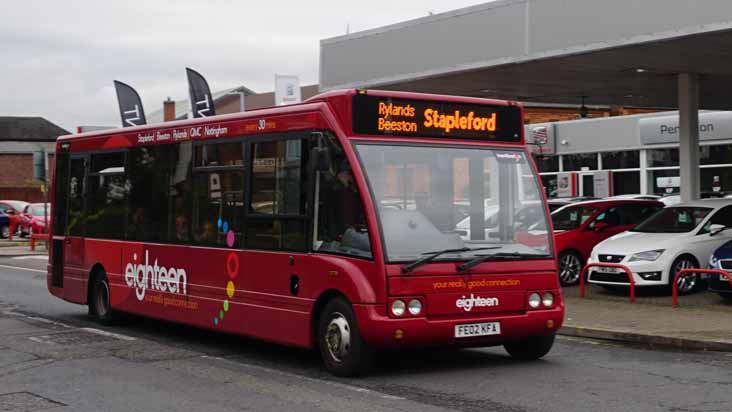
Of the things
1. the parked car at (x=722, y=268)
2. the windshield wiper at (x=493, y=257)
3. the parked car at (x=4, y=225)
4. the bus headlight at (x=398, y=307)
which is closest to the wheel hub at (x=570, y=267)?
the parked car at (x=722, y=268)

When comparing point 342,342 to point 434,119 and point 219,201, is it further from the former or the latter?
point 219,201

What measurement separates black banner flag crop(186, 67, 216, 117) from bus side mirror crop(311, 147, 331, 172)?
1971 centimetres

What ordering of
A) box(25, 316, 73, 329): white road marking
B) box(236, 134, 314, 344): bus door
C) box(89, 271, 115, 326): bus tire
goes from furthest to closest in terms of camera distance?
box(25, 316, 73, 329): white road marking
box(89, 271, 115, 326): bus tire
box(236, 134, 314, 344): bus door

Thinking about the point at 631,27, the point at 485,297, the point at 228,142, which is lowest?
the point at 485,297

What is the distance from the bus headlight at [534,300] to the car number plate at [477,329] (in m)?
0.43

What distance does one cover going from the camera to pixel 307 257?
34.9 feet

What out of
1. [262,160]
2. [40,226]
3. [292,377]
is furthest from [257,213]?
[40,226]

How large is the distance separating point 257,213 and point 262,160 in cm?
55

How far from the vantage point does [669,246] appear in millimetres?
18125

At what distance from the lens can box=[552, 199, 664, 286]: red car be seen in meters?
20.9

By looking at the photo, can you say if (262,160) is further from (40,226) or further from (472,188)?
(40,226)

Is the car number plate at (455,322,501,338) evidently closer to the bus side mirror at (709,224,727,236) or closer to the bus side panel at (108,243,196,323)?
the bus side panel at (108,243,196,323)

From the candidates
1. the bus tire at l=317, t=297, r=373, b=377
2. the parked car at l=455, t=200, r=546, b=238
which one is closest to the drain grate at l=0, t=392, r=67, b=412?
the bus tire at l=317, t=297, r=373, b=377

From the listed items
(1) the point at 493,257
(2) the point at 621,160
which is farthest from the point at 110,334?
(2) the point at 621,160
